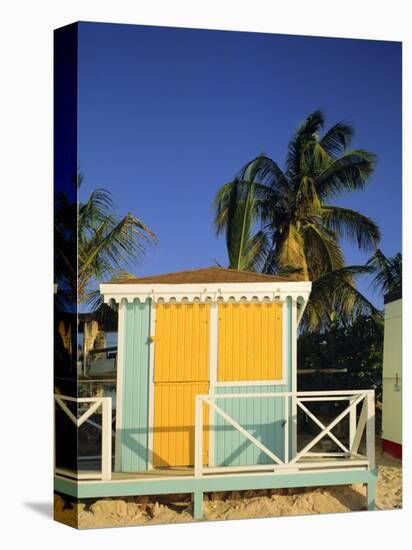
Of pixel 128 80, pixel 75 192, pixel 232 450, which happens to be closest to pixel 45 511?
pixel 232 450

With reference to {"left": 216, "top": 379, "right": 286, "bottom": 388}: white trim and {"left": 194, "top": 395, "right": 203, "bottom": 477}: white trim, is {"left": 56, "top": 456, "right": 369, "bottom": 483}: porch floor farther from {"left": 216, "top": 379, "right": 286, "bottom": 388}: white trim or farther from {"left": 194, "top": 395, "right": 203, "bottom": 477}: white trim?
{"left": 216, "top": 379, "right": 286, "bottom": 388}: white trim

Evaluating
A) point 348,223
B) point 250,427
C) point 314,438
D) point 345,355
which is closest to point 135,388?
point 250,427

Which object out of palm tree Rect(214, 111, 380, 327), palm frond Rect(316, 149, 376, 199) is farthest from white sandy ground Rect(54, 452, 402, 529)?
palm frond Rect(316, 149, 376, 199)

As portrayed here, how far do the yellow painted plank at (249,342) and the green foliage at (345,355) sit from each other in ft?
0.98

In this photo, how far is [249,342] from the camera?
15.5 m

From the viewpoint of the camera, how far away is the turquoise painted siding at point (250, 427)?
15383 mm

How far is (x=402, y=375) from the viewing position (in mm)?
16391

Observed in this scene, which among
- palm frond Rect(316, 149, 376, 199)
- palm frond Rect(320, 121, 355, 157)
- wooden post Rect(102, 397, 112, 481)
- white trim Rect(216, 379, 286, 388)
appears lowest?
wooden post Rect(102, 397, 112, 481)

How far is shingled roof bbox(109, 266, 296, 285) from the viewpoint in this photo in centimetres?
1507

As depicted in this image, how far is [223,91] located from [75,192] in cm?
191

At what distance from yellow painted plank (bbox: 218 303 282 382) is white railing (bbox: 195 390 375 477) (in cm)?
24

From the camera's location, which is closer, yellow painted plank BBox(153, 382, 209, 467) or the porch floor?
the porch floor

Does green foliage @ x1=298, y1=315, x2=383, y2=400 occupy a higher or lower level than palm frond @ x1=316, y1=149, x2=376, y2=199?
lower

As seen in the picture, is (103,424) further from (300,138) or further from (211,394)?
(300,138)
